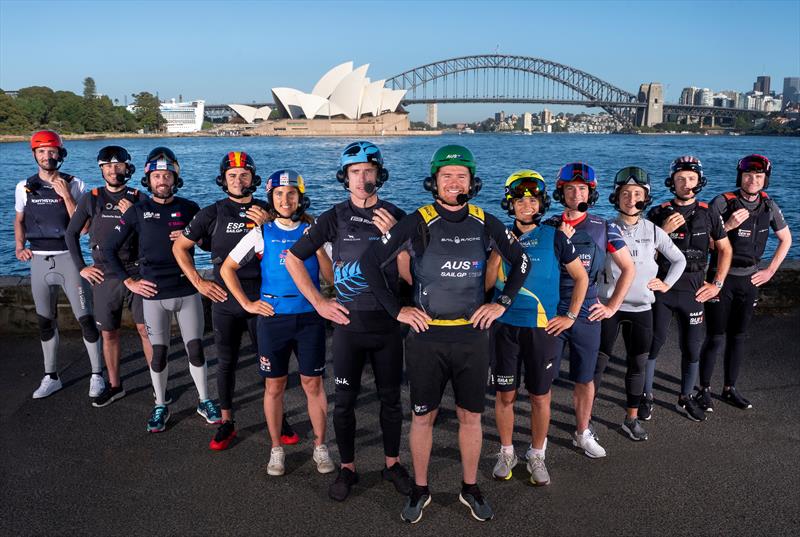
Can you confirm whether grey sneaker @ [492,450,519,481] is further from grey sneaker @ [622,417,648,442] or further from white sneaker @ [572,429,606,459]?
grey sneaker @ [622,417,648,442]

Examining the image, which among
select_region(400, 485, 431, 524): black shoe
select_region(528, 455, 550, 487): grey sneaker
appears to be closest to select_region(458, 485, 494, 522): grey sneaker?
select_region(400, 485, 431, 524): black shoe

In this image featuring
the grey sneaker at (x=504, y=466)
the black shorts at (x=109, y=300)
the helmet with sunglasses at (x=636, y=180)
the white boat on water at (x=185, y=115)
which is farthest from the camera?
the white boat on water at (x=185, y=115)

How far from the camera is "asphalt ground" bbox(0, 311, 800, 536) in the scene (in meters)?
3.75

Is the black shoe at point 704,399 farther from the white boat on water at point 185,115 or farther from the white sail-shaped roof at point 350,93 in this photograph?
the white boat on water at point 185,115

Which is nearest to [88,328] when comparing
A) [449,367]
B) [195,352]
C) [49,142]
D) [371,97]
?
[195,352]

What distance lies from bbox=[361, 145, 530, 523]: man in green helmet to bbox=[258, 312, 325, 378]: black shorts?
0.94 m

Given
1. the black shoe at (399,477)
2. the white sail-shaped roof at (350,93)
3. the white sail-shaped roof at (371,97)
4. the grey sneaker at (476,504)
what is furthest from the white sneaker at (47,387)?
the white sail-shaped roof at (371,97)

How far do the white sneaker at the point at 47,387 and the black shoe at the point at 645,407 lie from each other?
5979 millimetres

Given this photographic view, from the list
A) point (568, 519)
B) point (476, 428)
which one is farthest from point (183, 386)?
point (568, 519)

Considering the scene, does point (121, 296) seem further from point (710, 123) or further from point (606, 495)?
point (710, 123)

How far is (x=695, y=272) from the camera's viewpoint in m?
5.28

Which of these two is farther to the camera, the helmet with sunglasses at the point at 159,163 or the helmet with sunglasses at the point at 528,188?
the helmet with sunglasses at the point at 159,163

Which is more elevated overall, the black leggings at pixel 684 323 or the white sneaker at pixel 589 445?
the black leggings at pixel 684 323

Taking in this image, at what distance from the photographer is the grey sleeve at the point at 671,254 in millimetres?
4969
